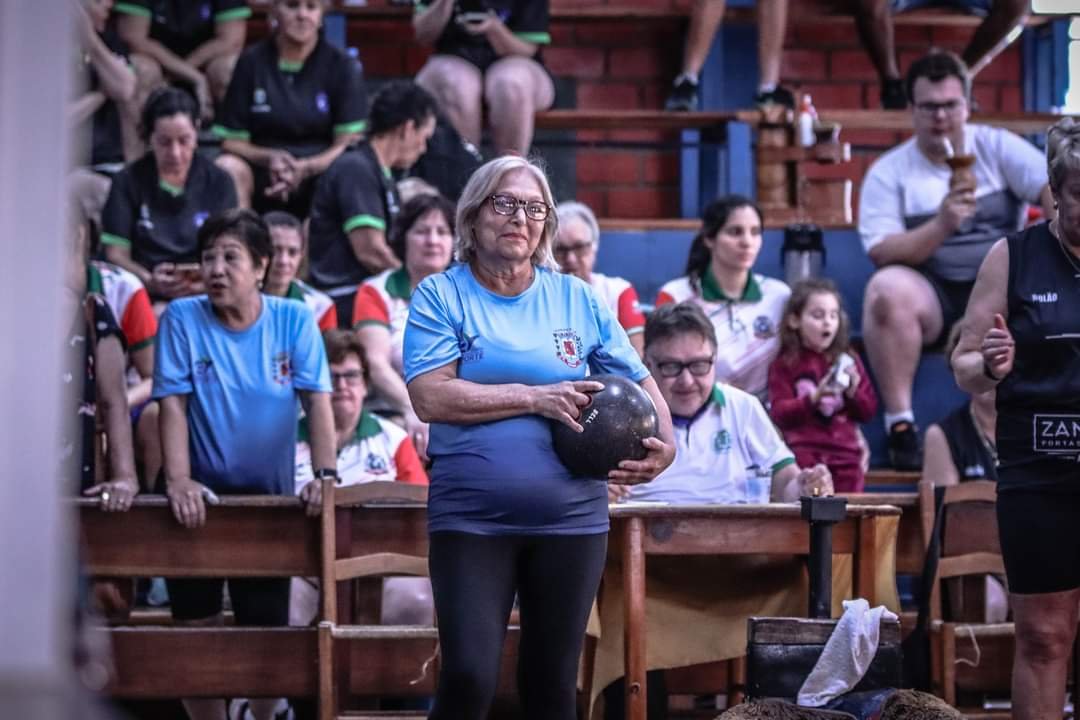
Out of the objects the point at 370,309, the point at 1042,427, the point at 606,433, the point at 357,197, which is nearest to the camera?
the point at 606,433

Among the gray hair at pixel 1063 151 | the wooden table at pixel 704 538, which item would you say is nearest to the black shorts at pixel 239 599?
the wooden table at pixel 704 538

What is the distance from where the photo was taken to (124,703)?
4.82 m

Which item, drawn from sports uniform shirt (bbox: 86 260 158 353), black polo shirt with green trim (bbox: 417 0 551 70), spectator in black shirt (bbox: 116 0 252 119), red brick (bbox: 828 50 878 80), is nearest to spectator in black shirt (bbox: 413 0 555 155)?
black polo shirt with green trim (bbox: 417 0 551 70)

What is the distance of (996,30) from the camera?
8.15m

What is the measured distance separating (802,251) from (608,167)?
1.91 m

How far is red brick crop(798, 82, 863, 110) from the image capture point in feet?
29.2

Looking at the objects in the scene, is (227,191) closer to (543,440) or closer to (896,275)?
(896,275)

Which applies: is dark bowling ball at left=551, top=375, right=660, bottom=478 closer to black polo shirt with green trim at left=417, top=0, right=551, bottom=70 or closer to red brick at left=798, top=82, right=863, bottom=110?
black polo shirt with green trim at left=417, top=0, right=551, bottom=70

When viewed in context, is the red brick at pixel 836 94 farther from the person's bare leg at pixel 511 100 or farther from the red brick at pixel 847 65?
the person's bare leg at pixel 511 100

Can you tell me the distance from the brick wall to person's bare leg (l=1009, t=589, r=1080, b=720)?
16.9 feet

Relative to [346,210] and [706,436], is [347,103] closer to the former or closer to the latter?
[346,210]

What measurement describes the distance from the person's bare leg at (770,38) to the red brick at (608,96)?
123 centimetres

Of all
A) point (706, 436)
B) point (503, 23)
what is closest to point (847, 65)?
point (503, 23)

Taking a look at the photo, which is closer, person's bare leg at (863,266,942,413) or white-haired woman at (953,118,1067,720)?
white-haired woman at (953,118,1067,720)
